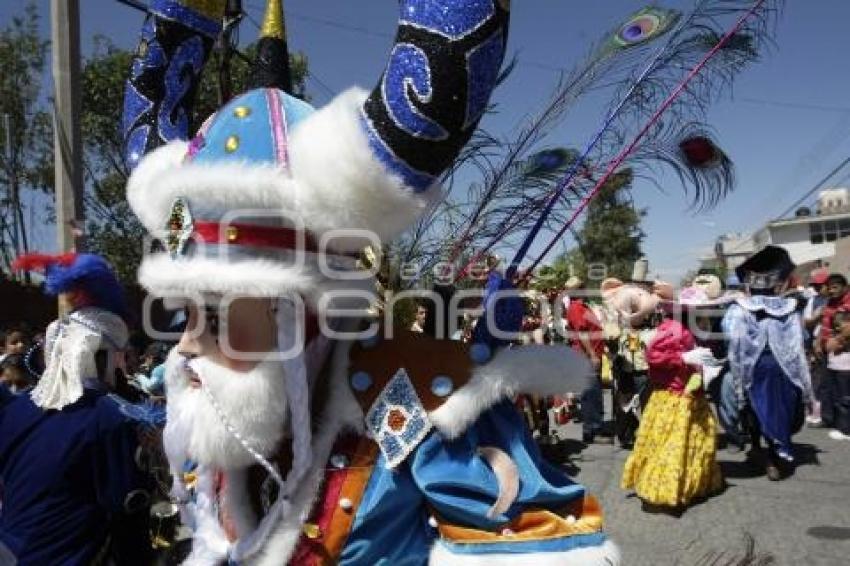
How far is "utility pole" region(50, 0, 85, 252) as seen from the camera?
20.8 feet

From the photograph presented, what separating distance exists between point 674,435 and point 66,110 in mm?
5599

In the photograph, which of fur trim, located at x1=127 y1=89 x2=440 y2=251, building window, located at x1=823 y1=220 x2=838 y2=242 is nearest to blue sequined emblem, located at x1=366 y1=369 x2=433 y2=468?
fur trim, located at x1=127 y1=89 x2=440 y2=251

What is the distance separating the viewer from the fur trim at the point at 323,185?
1.45 metres

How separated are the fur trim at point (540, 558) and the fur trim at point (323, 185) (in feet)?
2.19

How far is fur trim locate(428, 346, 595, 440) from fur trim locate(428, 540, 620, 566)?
24 cm

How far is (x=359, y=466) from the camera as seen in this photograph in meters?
1.60

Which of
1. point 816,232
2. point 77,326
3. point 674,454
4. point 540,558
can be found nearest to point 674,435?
point 674,454

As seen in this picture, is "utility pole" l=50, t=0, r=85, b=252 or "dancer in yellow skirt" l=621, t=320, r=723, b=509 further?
"utility pole" l=50, t=0, r=85, b=252

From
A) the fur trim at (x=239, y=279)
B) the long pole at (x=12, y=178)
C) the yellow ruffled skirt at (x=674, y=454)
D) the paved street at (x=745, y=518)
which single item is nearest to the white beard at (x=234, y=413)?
the fur trim at (x=239, y=279)

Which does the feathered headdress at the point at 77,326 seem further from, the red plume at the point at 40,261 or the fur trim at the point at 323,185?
the fur trim at the point at 323,185

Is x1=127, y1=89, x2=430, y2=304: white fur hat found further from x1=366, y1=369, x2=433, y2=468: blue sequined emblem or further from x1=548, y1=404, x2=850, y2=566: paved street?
x1=548, y1=404, x2=850, y2=566: paved street

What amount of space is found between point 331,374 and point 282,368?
0.16m

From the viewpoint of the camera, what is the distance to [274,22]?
6.23 feet

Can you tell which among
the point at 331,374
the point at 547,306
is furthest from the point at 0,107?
the point at 331,374
